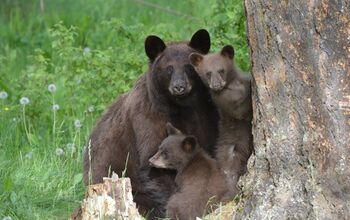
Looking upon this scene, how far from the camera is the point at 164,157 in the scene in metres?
7.77

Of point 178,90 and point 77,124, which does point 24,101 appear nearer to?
point 77,124

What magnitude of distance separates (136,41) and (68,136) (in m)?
1.25

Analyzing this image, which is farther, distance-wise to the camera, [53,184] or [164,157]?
[53,184]

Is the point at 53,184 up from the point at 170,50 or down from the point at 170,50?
down

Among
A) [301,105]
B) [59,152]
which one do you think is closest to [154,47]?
[59,152]

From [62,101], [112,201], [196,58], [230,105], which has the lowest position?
[112,201]

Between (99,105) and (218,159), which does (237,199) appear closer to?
(218,159)

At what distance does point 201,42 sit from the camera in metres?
8.15

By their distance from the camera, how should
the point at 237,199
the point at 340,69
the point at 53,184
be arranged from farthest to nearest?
the point at 53,184 < the point at 237,199 < the point at 340,69

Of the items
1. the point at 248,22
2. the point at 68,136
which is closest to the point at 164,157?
the point at 248,22

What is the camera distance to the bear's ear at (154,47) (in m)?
8.11

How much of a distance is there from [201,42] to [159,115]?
2.23 feet

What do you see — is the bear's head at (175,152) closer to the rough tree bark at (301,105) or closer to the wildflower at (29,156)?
the rough tree bark at (301,105)

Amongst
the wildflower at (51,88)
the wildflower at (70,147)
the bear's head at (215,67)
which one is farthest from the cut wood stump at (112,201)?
the wildflower at (51,88)
